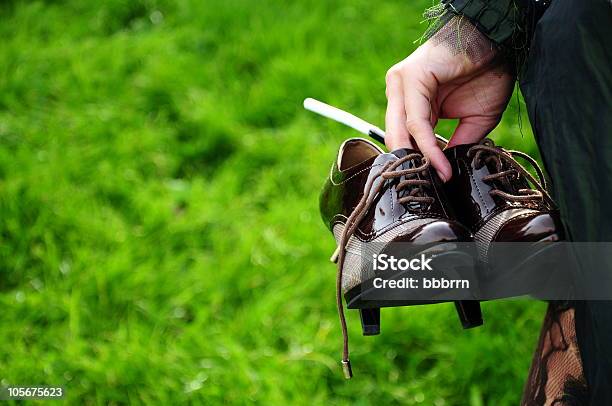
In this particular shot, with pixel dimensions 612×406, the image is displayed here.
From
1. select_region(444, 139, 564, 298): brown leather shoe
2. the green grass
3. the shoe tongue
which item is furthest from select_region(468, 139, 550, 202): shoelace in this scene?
the green grass

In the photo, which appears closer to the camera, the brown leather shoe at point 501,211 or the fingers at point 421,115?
the brown leather shoe at point 501,211

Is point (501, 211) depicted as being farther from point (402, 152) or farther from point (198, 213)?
point (198, 213)

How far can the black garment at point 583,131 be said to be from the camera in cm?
88

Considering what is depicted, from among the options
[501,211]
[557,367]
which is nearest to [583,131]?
[501,211]

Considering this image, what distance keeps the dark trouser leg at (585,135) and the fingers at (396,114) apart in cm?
29

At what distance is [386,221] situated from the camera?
3.65 feet

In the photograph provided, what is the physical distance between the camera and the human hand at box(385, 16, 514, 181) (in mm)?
1139

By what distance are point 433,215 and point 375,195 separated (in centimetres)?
10

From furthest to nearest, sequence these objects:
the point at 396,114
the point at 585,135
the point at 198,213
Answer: the point at 198,213, the point at 396,114, the point at 585,135

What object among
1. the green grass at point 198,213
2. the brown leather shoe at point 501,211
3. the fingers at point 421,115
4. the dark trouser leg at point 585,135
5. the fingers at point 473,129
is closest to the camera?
the dark trouser leg at point 585,135

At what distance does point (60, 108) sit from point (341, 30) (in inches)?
49.5

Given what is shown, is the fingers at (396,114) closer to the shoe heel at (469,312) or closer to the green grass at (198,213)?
the shoe heel at (469,312)

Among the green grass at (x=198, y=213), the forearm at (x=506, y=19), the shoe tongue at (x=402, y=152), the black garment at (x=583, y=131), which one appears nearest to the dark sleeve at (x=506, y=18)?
the forearm at (x=506, y=19)

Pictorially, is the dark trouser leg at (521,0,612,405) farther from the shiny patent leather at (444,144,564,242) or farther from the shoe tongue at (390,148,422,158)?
the shoe tongue at (390,148,422,158)
